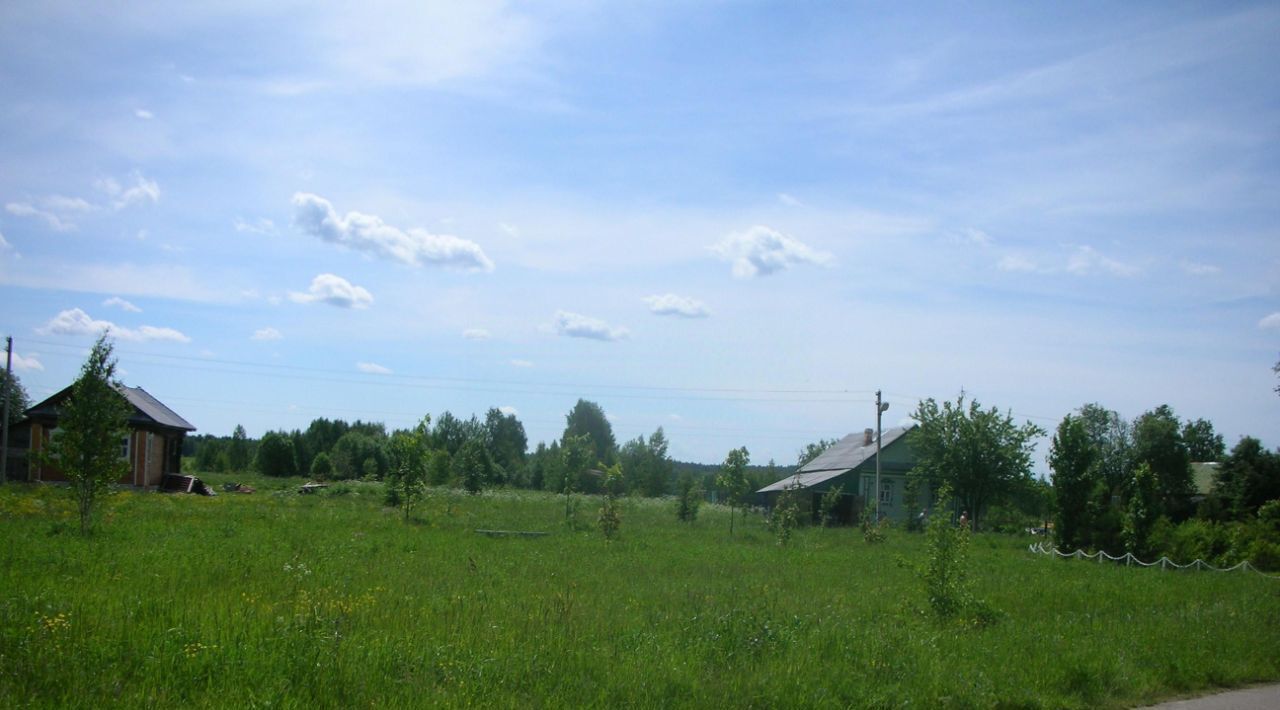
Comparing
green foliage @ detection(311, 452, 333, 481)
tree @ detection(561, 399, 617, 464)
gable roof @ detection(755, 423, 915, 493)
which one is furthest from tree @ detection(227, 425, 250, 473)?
gable roof @ detection(755, 423, 915, 493)

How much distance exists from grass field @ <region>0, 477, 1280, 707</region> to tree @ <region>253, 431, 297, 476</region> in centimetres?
5582

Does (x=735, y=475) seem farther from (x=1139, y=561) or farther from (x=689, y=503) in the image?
(x=1139, y=561)

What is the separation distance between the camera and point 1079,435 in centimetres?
3238

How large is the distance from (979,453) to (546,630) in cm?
4113

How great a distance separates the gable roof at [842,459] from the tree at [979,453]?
377cm

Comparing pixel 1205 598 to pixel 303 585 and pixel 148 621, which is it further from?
pixel 148 621

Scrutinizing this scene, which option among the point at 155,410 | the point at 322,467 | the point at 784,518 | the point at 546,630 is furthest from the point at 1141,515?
the point at 322,467

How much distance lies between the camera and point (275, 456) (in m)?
73.6

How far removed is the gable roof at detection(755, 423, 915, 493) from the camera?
51.7m

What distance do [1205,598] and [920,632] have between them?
9.64 metres

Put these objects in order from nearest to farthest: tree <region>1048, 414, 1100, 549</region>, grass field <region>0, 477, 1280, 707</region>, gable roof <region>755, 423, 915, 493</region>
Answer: grass field <region>0, 477, 1280, 707</region> < tree <region>1048, 414, 1100, 549</region> < gable roof <region>755, 423, 915, 493</region>

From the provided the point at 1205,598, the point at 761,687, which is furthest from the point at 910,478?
the point at 761,687

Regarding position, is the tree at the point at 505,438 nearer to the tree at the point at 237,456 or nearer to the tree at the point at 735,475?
the tree at the point at 237,456

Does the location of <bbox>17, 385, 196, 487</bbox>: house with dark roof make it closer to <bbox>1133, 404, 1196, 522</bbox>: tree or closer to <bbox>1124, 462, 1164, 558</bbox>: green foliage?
<bbox>1124, 462, 1164, 558</bbox>: green foliage
